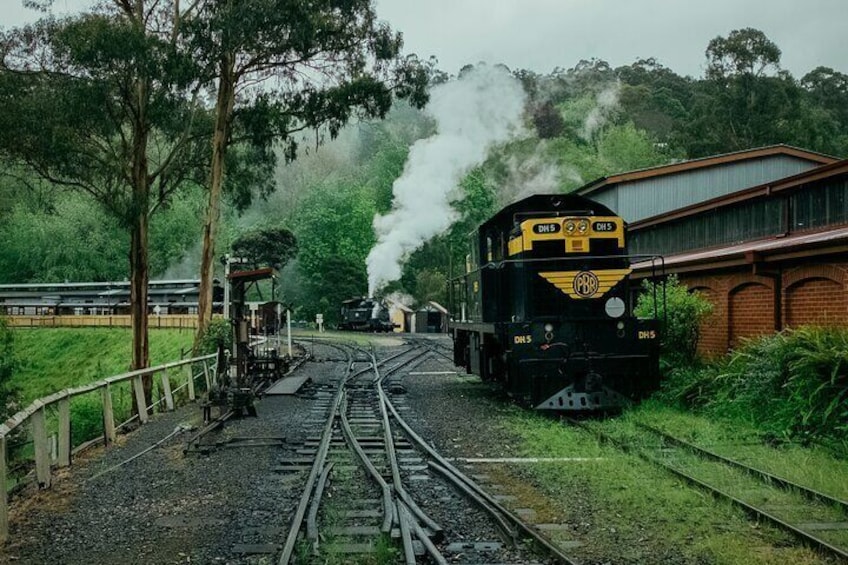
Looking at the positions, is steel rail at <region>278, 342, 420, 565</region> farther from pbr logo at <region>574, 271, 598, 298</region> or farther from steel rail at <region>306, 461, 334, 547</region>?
pbr logo at <region>574, 271, 598, 298</region>

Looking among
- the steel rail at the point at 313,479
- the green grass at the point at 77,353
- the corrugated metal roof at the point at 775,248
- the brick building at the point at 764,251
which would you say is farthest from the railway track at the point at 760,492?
the green grass at the point at 77,353

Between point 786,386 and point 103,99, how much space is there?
1829 centimetres

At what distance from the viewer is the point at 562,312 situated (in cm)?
1318

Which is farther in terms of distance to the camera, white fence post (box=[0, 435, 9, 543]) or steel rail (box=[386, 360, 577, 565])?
white fence post (box=[0, 435, 9, 543])

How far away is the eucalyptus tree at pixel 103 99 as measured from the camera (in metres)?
21.1

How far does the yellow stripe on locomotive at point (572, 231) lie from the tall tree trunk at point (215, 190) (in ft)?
40.6

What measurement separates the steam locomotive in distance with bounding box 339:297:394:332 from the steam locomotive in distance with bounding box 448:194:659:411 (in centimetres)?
3731

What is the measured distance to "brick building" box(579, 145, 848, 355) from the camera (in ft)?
41.2

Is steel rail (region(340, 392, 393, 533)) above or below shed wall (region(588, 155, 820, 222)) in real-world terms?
below

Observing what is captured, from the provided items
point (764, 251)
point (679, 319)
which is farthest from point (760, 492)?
point (679, 319)

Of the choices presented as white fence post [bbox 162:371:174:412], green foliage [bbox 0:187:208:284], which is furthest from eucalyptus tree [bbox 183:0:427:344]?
green foliage [bbox 0:187:208:284]

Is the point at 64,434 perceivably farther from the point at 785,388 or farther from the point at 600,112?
the point at 600,112

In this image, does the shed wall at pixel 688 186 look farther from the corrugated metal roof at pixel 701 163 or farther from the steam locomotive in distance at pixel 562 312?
the steam locomotive in distance at pixel 562 312

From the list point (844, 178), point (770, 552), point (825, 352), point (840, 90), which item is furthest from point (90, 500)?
point (840, 90)
